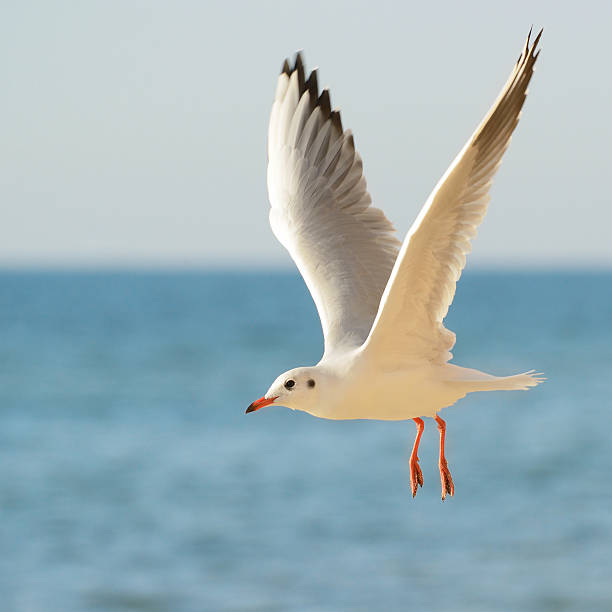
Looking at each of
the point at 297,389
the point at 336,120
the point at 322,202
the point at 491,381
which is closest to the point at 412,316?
the point at 491,381

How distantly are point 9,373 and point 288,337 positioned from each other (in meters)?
22.7

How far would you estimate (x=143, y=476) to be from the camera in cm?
3547

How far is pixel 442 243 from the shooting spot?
19.8 feet

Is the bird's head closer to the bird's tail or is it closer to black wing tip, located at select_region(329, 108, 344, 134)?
the bird's tail

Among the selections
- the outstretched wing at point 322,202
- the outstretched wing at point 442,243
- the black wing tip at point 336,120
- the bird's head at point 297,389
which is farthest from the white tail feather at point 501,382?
the black wing tip at point 336,120

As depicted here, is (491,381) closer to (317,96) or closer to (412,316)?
(412,316)

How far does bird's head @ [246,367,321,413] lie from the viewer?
6.01m

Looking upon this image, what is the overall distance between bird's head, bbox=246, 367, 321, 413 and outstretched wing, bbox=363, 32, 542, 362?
0.36 metres

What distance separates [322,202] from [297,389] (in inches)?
113

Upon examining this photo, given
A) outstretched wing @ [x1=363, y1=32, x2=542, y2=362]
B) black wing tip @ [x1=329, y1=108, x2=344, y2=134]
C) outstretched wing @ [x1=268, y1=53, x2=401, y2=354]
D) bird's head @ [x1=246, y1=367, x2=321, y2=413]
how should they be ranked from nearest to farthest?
1. outstretched wing @ [x1=363, y1=32, x2=542, y2=362]
2. bird's head @ [x1=246, y1=367, x2=321, y2=413]
3. outstretched wing @ [x1=268, y1=53, x2=401, y2=354]
4. black wing tip @ [x1=329, y1=108, x2=344, y2=134]

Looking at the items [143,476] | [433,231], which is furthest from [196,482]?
[433,231]

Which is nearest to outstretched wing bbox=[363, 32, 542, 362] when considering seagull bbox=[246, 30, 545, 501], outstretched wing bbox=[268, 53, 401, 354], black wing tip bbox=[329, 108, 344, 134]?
seagull bbox=[246, 30, 545, 501]

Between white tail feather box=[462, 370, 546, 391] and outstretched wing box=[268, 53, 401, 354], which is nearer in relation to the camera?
white tail feather box=[462, 370, 546, 391]

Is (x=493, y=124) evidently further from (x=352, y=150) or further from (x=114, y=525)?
(x=114, y=525)
